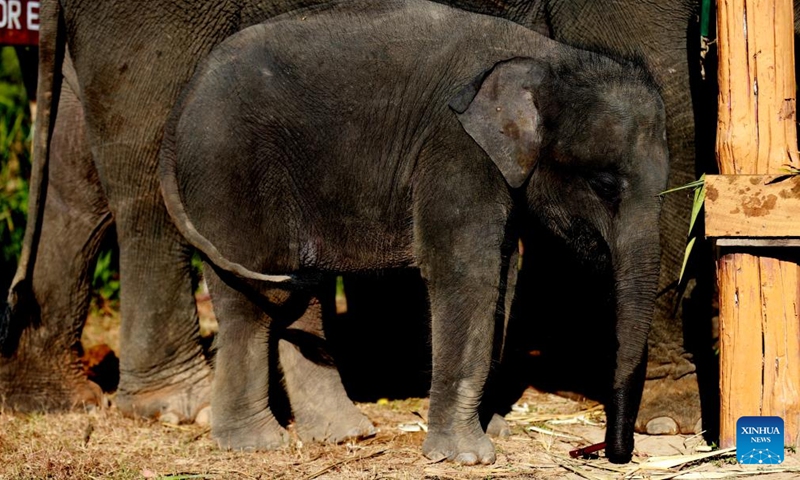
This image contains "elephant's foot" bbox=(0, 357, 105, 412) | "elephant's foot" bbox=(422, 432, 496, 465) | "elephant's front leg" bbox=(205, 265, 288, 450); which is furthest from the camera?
"elephant's foot" bbox=(0, 357, 105, 412)

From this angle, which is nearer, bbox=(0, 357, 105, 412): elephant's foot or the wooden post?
the wooden post

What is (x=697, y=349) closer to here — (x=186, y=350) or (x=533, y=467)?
(x=533, y=467)

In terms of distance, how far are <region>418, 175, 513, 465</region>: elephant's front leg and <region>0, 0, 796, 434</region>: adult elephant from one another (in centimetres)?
51

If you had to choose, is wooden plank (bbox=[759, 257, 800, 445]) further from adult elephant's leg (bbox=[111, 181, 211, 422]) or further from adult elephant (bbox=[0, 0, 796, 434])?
adult elephant's leg (bbox=[111, 181, 211, 422])

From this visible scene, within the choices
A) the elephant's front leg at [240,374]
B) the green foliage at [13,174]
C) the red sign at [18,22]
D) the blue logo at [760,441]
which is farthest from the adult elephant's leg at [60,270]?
the blue logo at [760,441]

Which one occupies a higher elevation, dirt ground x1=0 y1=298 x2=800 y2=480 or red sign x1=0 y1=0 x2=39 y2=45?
red sign x1=0 y1=0 x2=39 y2=45

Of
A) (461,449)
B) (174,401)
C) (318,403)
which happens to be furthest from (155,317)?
(461,449)

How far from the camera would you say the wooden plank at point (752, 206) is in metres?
4.34

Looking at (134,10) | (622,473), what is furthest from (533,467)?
(134,10)

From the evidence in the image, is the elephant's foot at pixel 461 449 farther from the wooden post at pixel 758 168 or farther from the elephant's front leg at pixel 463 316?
the wooden post at pixel 758 168

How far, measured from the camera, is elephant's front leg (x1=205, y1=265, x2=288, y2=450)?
475 centimetres

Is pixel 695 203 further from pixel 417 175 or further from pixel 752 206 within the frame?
pixel 417 175

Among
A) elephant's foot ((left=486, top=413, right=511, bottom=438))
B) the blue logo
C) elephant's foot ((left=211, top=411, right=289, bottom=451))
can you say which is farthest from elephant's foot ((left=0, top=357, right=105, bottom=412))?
the blue logo

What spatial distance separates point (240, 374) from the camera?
4.79 meters
